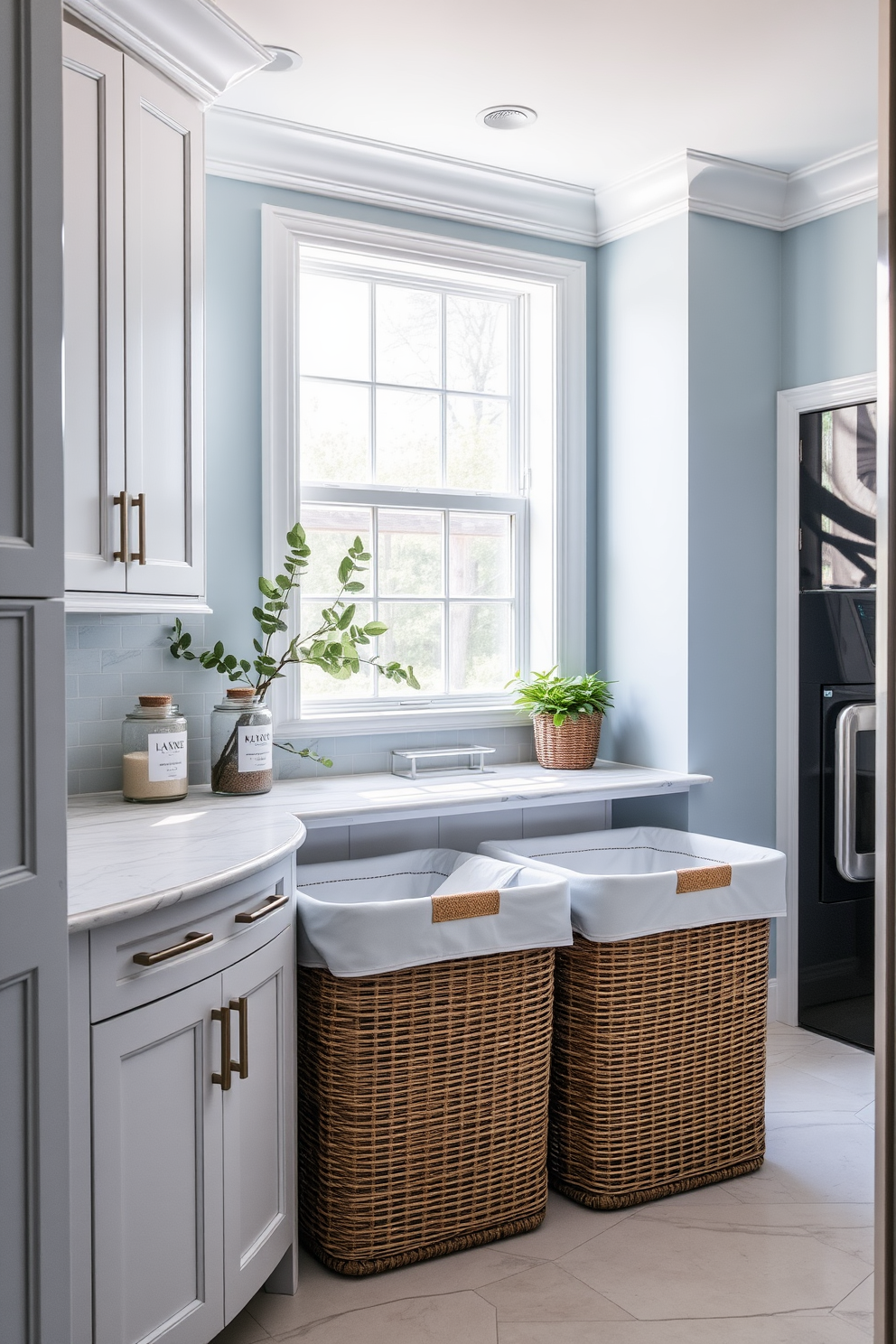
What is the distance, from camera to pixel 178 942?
166 cm

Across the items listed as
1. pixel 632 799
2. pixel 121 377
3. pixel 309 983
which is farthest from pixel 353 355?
pixel 309 983

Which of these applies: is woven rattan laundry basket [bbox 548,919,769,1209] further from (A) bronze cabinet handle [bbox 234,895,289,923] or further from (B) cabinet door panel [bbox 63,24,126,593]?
(B) cabinet door panel [bbox 63,24,126,593]

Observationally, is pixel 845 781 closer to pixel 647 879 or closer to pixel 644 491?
pixel 644 491

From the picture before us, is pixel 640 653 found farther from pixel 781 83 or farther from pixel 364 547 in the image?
pixel 781 83

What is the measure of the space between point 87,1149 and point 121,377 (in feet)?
4.66

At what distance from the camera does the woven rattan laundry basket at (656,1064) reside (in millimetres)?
2418

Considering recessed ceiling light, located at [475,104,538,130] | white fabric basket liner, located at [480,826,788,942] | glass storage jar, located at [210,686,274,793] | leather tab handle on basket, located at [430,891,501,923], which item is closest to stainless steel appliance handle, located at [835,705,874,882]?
white fabric basket liner, located at [480,826,788,942]

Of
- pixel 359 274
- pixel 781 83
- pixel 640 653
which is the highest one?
pixel 781 83

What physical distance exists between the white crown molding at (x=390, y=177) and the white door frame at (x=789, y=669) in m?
0.88

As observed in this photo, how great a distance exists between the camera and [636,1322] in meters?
2.00

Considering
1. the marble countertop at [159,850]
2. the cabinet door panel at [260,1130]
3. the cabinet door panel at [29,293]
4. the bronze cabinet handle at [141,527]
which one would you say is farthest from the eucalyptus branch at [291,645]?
the cabinet door panel at [29,293]

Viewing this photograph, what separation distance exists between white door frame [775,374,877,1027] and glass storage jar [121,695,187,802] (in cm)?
188

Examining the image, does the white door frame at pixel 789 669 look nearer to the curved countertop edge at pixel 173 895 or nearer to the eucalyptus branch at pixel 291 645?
the eucalyptus branch at pixel 291 645

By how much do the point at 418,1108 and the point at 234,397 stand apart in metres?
1.81
